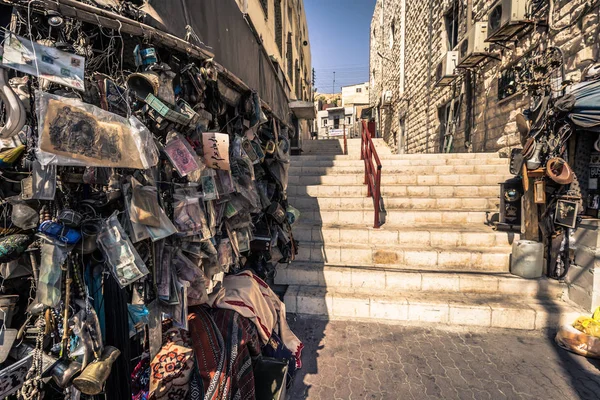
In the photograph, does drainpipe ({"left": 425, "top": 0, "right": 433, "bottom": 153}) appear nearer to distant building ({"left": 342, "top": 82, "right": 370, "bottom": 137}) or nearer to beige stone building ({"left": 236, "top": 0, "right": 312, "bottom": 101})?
beige stone building ({"left": 236, "top": 0, "right": 312, "bottom": 101})

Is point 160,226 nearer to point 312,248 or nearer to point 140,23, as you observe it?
point 140,23

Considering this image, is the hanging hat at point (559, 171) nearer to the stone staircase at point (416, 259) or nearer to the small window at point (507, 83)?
the stone staircase at point (416, 259)

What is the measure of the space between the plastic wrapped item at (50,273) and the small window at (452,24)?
11430 millimetres

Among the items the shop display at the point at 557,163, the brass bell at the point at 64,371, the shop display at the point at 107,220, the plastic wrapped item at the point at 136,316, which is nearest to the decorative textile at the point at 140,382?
the shop display at the point at 107,220

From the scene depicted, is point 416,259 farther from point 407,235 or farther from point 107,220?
point 107,220

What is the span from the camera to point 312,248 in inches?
181

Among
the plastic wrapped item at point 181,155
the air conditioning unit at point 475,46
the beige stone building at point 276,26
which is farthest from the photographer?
the beige stone building at point 276,26

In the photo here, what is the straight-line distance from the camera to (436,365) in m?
2.86

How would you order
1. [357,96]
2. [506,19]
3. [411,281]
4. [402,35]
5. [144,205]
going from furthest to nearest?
[357,96] → [402,35] → [506,19] → [411,281] → [144,205]

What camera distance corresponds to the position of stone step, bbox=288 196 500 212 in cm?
536

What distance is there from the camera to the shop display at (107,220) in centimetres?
122

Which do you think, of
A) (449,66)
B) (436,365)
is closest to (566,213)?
(436,365)

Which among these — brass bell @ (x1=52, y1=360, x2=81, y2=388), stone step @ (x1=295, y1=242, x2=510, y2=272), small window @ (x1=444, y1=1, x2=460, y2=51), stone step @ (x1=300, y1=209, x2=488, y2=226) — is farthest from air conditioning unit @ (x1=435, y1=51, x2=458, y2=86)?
brass bell @ (x1=52, y1=360, x2=81, y2=388)

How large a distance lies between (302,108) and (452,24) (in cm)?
626
